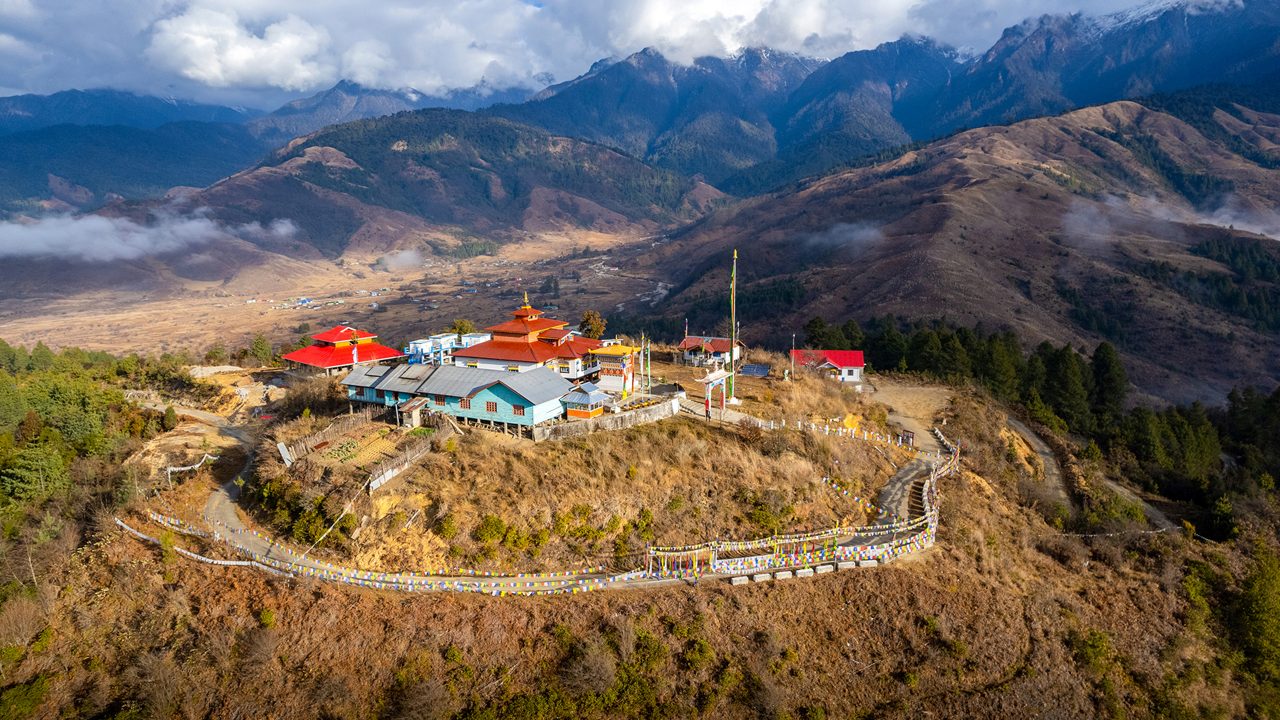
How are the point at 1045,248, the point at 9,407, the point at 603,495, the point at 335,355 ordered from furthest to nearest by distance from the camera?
the point at 1045,248, the point at 335,355, the point at 9,407, the point at 603,495

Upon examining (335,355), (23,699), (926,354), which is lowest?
(23,699)

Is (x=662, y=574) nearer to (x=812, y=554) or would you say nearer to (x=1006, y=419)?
(x=812, y=554)

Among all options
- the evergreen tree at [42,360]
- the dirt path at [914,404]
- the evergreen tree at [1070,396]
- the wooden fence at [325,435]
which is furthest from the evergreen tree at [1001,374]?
the evergreen tree at [42,360]

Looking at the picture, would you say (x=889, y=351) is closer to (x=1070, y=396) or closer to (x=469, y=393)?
(x=1070, y=396)

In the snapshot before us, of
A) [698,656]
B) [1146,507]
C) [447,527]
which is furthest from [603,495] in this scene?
[1146,507]

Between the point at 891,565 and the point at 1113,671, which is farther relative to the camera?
the point at 891,565

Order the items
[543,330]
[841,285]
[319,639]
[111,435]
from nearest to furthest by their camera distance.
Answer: [319,639]
[111,435]
[543,330]
[841,285]

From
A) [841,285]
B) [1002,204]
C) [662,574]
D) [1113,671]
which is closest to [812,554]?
[662,574]
